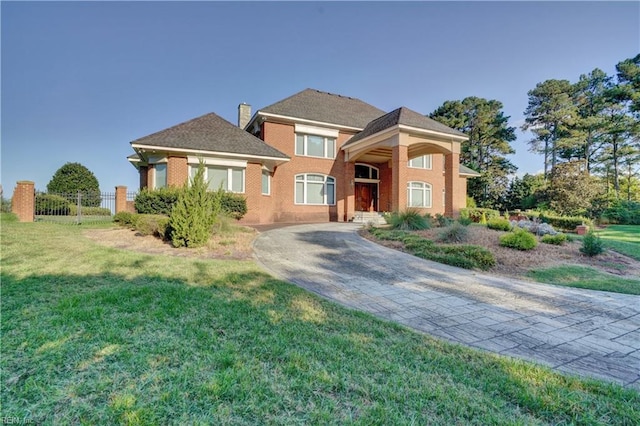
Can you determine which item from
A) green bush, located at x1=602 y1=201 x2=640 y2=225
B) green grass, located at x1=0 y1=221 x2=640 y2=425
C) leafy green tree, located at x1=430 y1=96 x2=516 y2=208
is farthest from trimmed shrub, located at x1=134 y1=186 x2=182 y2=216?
leafy green tree, located at x1=430 y1=96 x2=516 y2=208

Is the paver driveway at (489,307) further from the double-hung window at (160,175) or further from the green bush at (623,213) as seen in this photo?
the green bush at (623,213)

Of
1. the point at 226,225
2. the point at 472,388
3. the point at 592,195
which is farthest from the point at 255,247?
the point at 592,195

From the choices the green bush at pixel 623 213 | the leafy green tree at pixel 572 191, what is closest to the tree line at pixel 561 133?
the leafy green tree at pixel 572 191

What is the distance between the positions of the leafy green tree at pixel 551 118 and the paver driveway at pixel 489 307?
33.3 metres

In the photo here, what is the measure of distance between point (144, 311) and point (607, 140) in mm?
44667

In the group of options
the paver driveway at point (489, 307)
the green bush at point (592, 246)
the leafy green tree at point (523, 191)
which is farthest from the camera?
the leafy green tree at point (523, 191)

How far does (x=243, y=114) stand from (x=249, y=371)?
73.2 ft

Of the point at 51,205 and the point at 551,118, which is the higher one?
the point at 551,118

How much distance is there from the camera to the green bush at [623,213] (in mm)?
19359

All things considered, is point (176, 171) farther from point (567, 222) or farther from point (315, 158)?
point (567, 222)

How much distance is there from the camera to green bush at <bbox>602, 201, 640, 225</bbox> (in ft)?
Answer: 63.5

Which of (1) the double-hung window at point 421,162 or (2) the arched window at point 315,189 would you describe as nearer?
(2) the arched window at point 315,189

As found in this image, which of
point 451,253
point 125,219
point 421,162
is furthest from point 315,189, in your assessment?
point 451,253

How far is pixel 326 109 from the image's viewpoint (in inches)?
789
